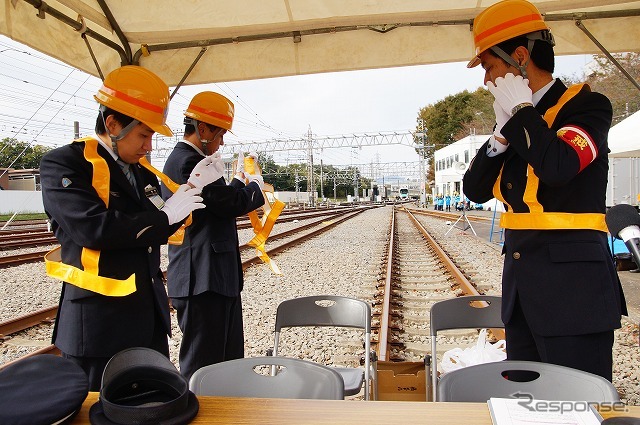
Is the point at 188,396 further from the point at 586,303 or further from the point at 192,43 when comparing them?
the point at 192,43

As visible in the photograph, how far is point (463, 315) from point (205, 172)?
1.66 m

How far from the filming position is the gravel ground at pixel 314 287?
5.05 m

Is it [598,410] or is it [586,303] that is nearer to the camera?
[598,410]

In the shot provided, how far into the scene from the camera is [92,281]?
84.4 inches

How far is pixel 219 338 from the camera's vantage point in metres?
3.04

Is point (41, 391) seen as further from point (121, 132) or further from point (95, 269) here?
point (121, 132)

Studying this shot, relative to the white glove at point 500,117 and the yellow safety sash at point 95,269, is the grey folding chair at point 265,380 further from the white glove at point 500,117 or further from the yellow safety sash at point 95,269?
the white glove at point 500,117

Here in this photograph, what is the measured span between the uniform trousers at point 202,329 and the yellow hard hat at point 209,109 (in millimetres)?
1033

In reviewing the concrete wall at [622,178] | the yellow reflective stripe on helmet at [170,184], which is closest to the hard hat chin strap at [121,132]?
the yellow reflective stripe on helmet at [170,184]

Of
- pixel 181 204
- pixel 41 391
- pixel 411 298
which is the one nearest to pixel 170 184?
pixel 181 204

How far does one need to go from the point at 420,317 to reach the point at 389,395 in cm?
345

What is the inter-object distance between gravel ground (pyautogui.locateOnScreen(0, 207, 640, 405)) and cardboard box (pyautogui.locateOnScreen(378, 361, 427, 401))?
165 cm

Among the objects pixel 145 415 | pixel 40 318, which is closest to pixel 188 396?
pixel 145 415

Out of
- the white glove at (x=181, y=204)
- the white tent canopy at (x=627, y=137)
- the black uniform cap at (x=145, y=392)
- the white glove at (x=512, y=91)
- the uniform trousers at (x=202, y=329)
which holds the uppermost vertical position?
the white tent canopy at (x=627, y=137)
